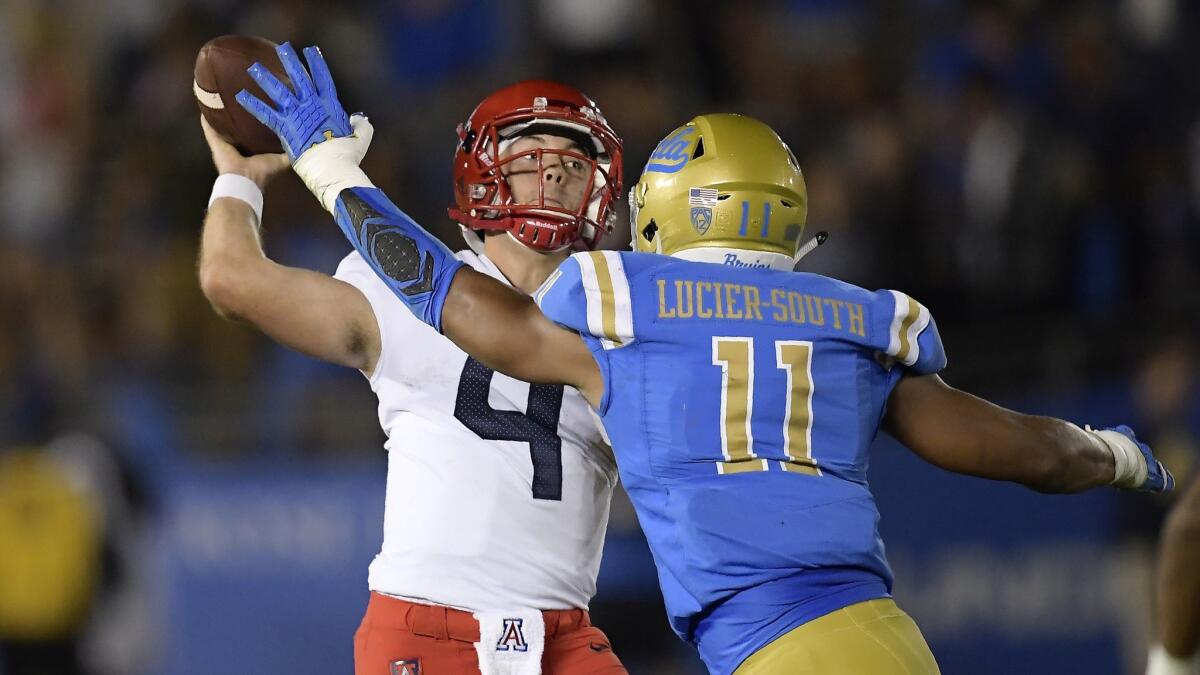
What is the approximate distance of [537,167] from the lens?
3.32 meters

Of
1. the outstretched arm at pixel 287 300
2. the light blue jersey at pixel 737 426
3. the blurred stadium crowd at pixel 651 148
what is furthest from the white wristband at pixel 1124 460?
the blurred stadium crowd at pixel 651 148

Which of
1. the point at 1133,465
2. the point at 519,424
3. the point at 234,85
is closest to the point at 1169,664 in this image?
the point at 1133,465

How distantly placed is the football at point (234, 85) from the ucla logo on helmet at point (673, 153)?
864 millimetres

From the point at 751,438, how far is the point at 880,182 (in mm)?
4393

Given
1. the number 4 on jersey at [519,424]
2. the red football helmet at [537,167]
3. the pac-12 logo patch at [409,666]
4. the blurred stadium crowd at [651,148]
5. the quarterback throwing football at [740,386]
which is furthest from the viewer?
the blurred stadium crowd at [651,148]

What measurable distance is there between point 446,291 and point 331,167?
0.41m

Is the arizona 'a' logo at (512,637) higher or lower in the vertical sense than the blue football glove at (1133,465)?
lower

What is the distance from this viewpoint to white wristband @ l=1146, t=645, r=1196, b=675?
353cm

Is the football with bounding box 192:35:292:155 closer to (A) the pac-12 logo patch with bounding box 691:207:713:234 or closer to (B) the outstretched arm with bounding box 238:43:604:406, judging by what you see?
(B) the outstretched arm with bounding box 238:43:604:406

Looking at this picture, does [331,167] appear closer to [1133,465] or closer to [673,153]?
[673,153]

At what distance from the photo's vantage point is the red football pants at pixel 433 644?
2.98m

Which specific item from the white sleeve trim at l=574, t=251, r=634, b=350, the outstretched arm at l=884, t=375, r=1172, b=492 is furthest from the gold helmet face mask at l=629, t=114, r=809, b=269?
the outstretched arm at l=884, t=375, r=1172, b=492

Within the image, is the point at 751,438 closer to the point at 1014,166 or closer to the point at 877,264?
the point at 877,264

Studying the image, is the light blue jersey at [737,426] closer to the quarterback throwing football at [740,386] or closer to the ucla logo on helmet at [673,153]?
the quarterback throwing football at [740,386]
